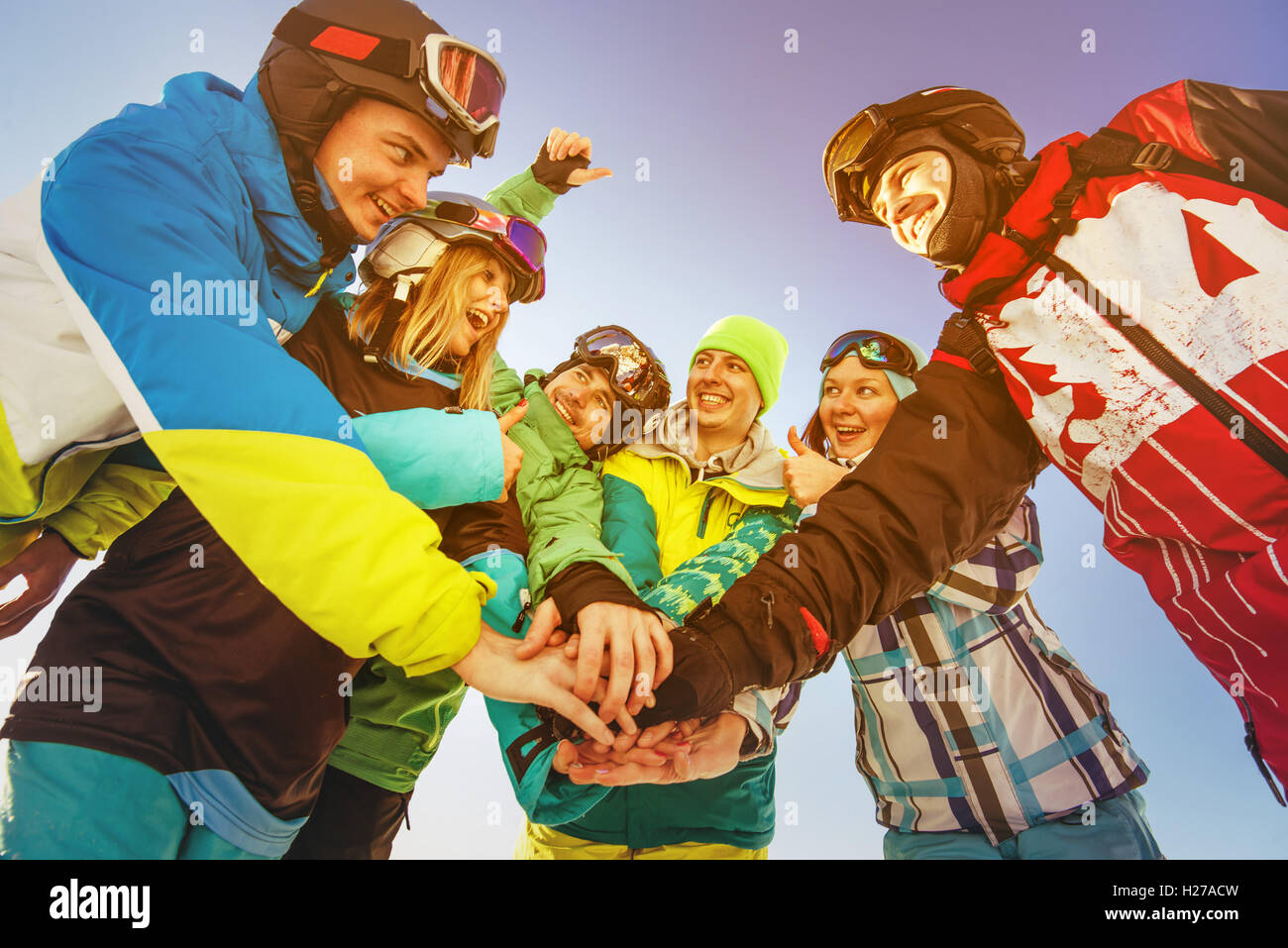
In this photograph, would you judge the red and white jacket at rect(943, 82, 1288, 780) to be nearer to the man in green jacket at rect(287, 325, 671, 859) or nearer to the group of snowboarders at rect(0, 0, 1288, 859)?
the group of snowboarders at rect(0, 0, 1288, 859)

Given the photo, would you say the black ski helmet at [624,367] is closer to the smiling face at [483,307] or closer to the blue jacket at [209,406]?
the smiling face at [483,307]

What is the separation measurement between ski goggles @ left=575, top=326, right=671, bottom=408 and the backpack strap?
141 centimetres

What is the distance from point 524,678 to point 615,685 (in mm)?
196

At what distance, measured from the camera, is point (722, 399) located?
7.84ft

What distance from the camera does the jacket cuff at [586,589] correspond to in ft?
4.76

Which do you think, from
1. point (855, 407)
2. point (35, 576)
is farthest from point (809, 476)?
point (35, 576)

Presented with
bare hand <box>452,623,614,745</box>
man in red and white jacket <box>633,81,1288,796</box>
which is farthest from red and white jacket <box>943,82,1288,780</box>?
bare hand <box>452,623,614,745</box>

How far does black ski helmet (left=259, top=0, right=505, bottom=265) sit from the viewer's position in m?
1.55

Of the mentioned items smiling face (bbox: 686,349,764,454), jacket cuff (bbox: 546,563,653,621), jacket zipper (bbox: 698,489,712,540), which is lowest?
jacket cuff (bbox: 546,563,653,621)

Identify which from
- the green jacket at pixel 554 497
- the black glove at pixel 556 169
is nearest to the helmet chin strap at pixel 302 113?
the black glove at pixel 556 169

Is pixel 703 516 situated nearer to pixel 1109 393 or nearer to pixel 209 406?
pixel 1109 393
